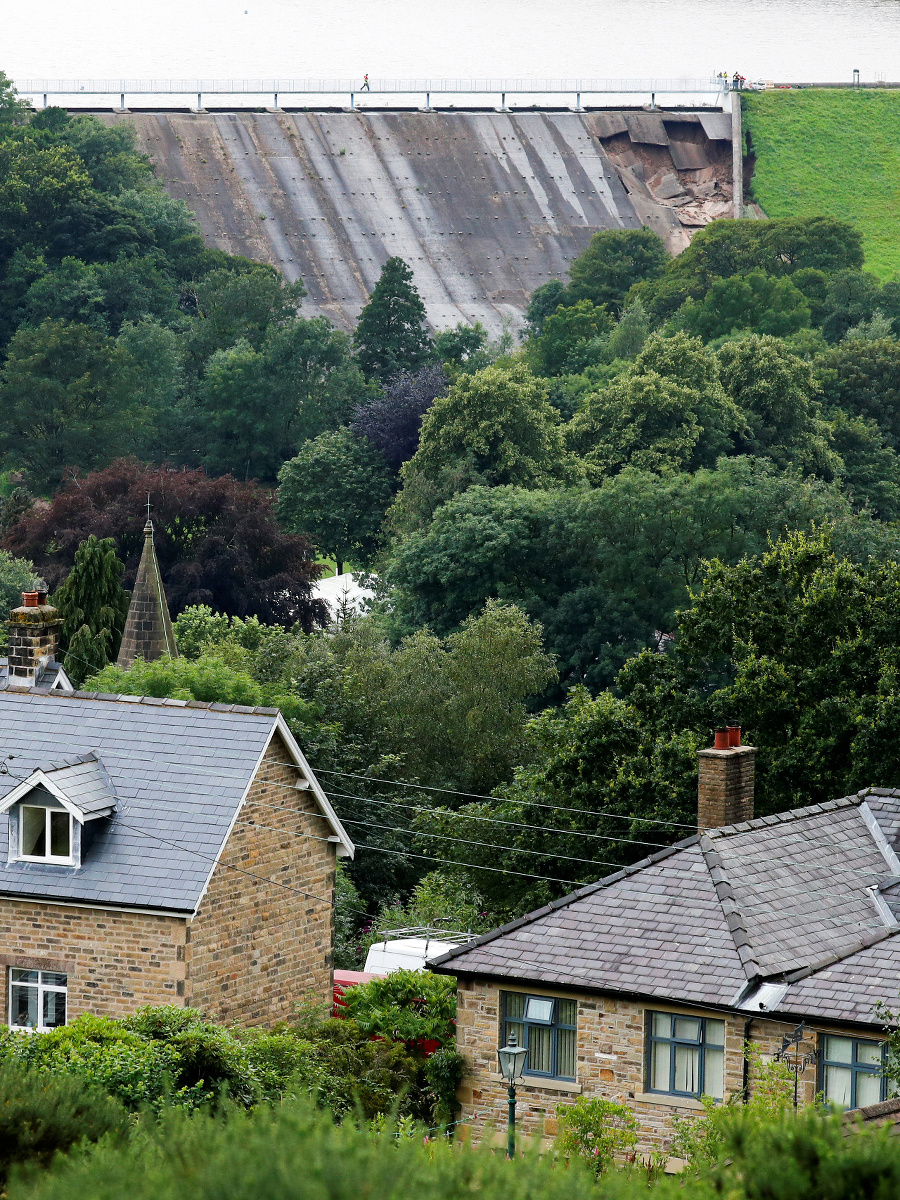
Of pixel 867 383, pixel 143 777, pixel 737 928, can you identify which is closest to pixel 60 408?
pixel 867 383

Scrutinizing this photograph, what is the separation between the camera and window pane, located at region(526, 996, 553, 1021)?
20.9 meters

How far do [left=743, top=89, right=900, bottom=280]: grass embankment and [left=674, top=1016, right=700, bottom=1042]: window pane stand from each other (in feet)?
356

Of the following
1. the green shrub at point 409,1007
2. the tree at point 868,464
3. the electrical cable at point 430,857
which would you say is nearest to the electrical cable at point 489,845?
the electrical cable at point 430,857

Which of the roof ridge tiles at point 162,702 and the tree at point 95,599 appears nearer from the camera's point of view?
the roof ridge tiles at point 162,702

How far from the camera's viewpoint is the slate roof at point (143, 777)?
22.5 metres

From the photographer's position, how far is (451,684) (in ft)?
→ 156

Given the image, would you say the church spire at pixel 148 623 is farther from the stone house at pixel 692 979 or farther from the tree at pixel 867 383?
the tree at pixel 867 383

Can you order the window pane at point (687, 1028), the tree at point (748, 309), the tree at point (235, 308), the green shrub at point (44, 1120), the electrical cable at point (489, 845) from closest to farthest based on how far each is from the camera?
the green shrub at point (44, 1120) < the window pane at point (687, 1028) < the electrical cable at point (489, 845) < the tree at point (235, 308) < the tree at point (748, 309)

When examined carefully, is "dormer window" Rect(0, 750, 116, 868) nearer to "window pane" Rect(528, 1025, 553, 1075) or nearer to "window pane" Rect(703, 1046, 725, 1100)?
"window pane" Rect(528, 1025, 553, 1075)

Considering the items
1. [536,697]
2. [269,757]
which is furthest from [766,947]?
[536,697]

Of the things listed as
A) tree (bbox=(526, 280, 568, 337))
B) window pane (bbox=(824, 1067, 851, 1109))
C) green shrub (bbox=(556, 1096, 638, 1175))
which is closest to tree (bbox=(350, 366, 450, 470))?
tree (bbox=(526, 280, 568, 337))

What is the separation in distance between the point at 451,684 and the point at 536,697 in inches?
335

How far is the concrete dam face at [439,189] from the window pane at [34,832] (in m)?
88.7

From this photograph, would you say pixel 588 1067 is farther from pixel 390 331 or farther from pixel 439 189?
pixel 439 189
